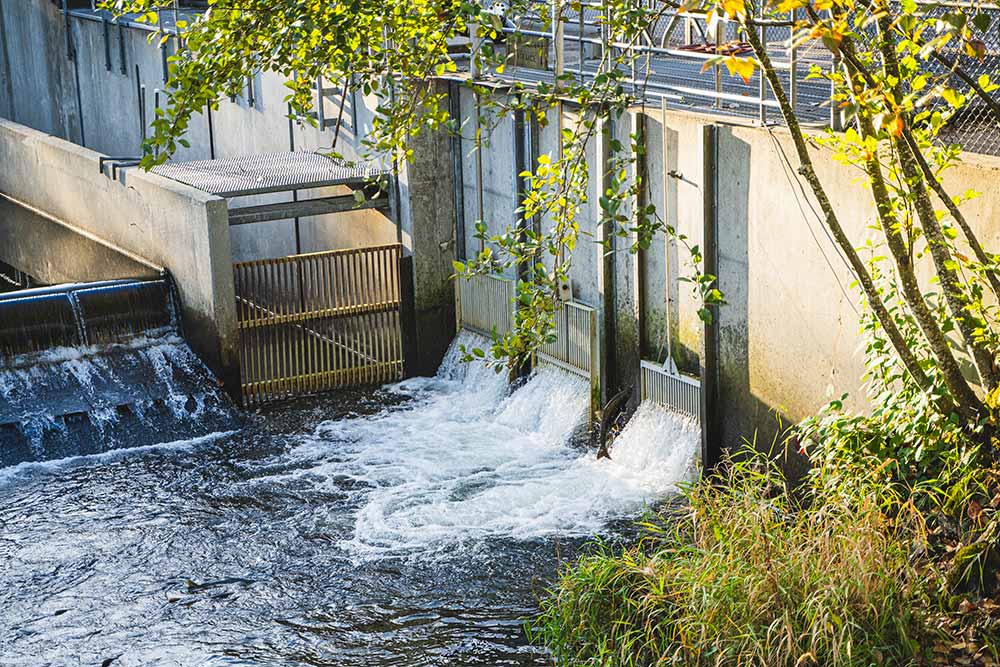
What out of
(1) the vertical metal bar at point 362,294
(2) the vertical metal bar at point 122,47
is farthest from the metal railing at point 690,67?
(2) the vertical metal bar at point 122,47

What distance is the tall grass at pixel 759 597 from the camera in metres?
6.62

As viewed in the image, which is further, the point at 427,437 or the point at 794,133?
the point at 427,437

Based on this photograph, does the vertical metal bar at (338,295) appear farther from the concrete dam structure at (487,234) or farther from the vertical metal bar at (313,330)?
the vertical metal bar at (313,330)

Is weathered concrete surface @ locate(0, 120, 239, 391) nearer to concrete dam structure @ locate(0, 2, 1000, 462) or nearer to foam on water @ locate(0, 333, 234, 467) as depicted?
concrete dam structure @ locate(0, 2, 1000, 462)

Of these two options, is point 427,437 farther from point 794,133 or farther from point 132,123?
point 132,123

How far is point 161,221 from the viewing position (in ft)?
45.2

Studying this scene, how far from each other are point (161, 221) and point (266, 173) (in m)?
1.16

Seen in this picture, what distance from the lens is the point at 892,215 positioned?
7020mm

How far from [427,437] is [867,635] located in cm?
629

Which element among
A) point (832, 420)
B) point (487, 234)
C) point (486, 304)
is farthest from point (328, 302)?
point (832, 420)

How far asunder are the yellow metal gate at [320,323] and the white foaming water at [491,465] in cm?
89

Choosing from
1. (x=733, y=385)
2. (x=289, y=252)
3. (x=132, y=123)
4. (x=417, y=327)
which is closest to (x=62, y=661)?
(x=733, y=385)

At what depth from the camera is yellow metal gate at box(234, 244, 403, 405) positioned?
13.5m

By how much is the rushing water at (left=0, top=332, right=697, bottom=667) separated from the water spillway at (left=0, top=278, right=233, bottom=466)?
0.31 metres
